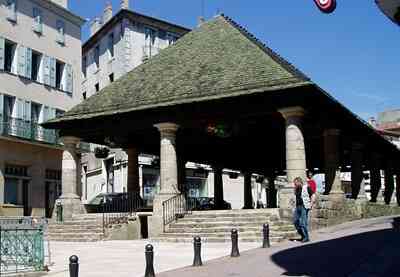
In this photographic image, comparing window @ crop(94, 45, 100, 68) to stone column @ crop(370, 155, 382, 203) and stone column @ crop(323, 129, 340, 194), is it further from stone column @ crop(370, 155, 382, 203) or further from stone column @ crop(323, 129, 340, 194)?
stone column @ crop(323, 129, 340, 194)

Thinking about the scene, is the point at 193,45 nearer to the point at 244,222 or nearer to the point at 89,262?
the point at 244,222

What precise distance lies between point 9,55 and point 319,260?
25042 millimetres

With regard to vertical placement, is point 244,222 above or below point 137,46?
below

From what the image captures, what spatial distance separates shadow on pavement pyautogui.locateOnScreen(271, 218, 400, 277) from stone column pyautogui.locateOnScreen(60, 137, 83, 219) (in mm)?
11955

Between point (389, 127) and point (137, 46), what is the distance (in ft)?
192

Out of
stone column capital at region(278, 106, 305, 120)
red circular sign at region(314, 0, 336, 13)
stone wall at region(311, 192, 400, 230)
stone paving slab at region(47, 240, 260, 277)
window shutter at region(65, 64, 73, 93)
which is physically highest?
Result: window shutter at region(65, 64, 73, 93)

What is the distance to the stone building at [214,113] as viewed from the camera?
2011cm

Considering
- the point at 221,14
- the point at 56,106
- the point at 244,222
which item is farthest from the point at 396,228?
the point at 56,106

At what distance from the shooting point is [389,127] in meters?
92.4

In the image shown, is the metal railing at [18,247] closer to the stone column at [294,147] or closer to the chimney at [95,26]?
the stone column at [294,147]

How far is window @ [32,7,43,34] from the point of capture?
111ft

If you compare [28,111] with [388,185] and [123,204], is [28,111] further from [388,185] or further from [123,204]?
[388,185]

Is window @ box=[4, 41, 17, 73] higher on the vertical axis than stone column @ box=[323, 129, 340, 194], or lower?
higher

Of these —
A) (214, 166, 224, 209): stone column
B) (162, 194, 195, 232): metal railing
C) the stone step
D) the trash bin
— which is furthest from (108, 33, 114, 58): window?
(162, 194, 195, 232): metal railing
